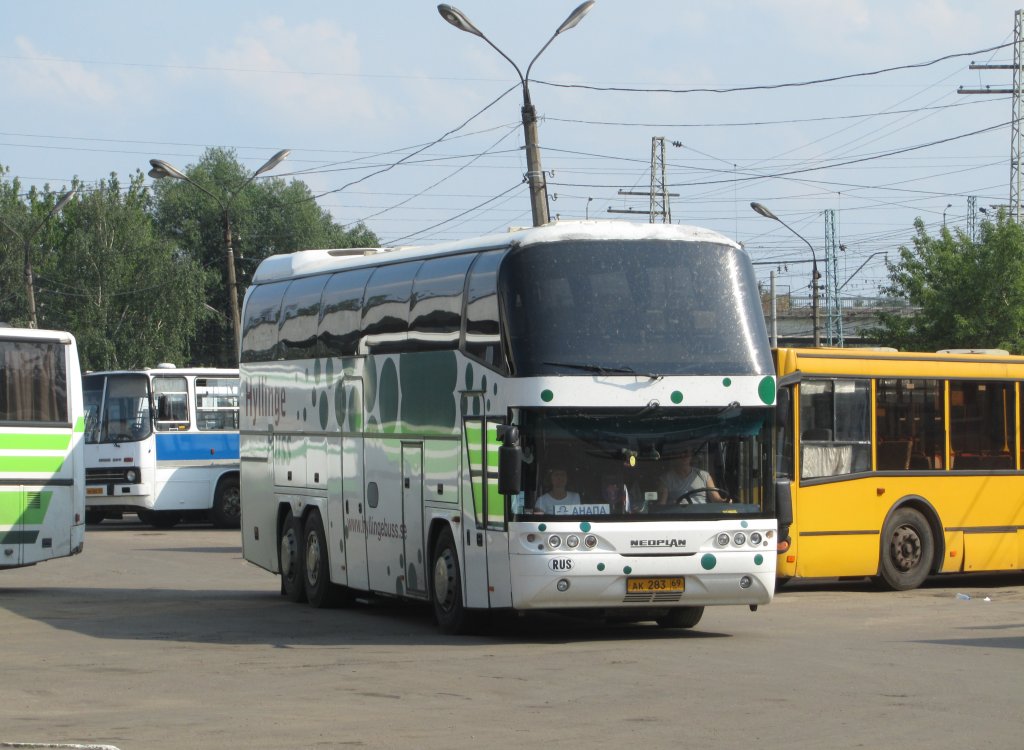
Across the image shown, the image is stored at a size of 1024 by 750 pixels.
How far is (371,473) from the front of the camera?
17.7 metres

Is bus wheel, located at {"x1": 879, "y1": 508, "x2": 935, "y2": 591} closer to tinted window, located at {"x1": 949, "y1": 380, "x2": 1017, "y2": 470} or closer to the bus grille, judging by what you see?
tinted window, located at {"x1": 949, "y1": 380, "x2": 1017, "y2": 470}

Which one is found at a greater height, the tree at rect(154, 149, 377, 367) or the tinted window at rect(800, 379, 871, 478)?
the tree at rect(154, 149, 377, 367)

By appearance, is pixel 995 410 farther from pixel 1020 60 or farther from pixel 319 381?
pixel 1020 60

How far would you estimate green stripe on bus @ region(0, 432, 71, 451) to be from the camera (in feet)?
69.4

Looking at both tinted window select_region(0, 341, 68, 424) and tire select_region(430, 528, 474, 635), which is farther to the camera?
tinted window select_region(0, 341, 68, 424)

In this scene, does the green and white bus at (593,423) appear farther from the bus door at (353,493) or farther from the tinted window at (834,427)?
the tinted window at (834,427)

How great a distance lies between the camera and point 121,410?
36.1m

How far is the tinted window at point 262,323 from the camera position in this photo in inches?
811

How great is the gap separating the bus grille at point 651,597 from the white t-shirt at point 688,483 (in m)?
0.77

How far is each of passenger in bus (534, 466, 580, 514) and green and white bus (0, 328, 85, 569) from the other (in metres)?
8.96

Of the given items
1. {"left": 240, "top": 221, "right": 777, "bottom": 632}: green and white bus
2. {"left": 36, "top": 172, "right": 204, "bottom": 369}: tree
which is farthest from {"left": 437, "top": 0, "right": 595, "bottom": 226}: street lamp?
{"left": 36, "top": 172, "right": 204, "bottom": 369}: tree

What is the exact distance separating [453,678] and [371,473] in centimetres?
559

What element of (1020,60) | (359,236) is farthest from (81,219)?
(1020,60)

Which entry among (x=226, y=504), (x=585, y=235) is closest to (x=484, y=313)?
(x=585, y=235)
